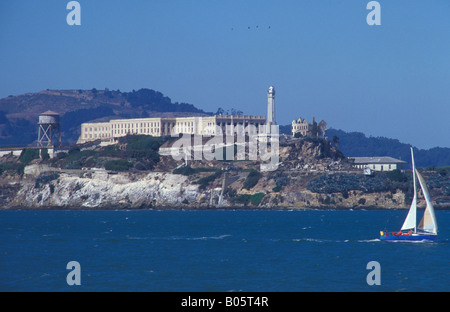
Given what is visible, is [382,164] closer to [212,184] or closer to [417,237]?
[212,184]

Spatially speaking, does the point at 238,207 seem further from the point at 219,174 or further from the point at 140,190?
the point at 140,190

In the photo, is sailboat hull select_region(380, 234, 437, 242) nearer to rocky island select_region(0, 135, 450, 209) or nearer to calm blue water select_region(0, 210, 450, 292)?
calm blue water select_region(0, 210, 450, 292)

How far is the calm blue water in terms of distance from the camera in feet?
164

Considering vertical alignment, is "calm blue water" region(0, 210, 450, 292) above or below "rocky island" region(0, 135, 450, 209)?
below

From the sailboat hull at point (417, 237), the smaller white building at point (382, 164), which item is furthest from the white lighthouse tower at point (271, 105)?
the sailboat hull at point (417, 237)

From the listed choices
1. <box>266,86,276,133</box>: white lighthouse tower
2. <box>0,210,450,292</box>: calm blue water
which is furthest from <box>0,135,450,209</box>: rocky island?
<box>0,210,450,292</box>: calm blue water

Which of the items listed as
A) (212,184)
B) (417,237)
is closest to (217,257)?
(417,237)

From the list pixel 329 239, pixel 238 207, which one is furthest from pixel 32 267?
pixel 238 207

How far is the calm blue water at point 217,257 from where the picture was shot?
1969 inches

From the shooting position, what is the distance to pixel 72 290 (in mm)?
47438

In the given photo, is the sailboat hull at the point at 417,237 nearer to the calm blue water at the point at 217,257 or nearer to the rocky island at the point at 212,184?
the calm blue water at the point at 217,257

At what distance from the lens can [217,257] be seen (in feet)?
206

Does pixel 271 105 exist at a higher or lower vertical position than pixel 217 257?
higher
